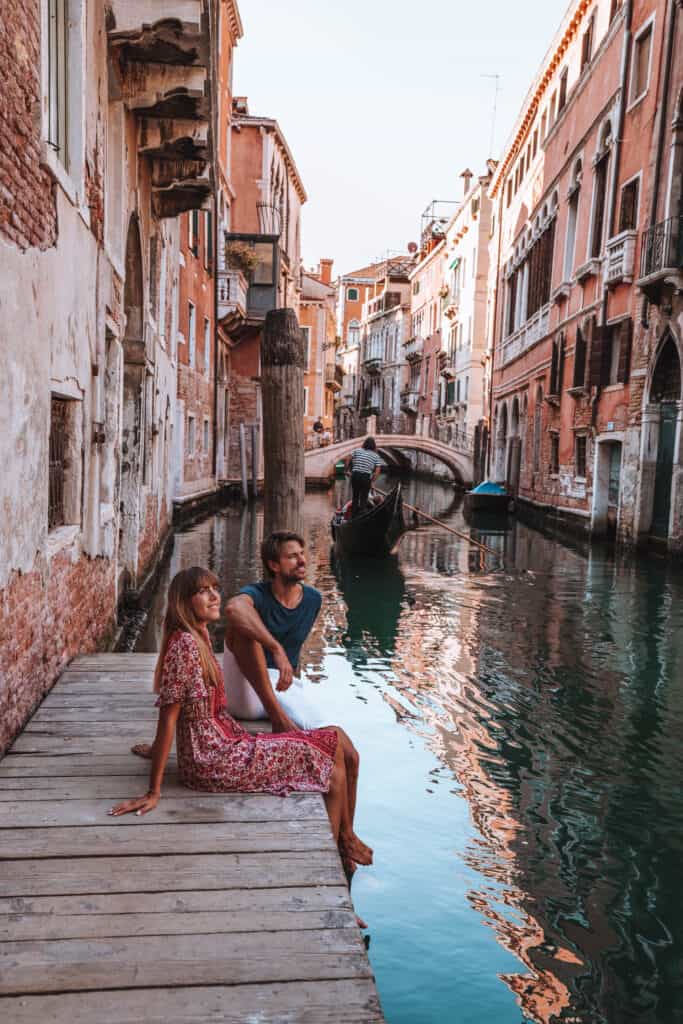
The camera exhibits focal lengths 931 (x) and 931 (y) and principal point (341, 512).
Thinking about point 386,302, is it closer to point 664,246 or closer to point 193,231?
point 193,231

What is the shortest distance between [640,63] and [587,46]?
3.67 meters

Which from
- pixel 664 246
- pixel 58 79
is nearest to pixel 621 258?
pixel 664 246

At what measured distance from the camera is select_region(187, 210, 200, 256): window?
43.8ft

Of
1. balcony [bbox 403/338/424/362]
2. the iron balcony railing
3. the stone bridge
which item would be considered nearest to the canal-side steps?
the iron balcony railing

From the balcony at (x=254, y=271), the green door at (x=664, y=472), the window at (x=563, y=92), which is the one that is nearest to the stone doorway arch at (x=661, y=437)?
the green door at (x=664, y=472)

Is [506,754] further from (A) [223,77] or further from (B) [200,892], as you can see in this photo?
(A) [223,77]

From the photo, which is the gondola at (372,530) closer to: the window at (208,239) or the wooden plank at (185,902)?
the window at (208,239)

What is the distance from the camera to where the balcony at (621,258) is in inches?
524

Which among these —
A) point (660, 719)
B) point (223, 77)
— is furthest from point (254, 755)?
point (223, 77)

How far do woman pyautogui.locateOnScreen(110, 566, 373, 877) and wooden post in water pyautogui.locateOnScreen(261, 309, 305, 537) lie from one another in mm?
2609

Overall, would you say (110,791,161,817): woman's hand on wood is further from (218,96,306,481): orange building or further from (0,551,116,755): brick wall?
(218,96,306,481): orange building

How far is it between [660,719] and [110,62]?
5042 millimetres

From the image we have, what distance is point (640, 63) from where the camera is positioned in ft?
44.9

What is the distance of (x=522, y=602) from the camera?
9.29 metres
